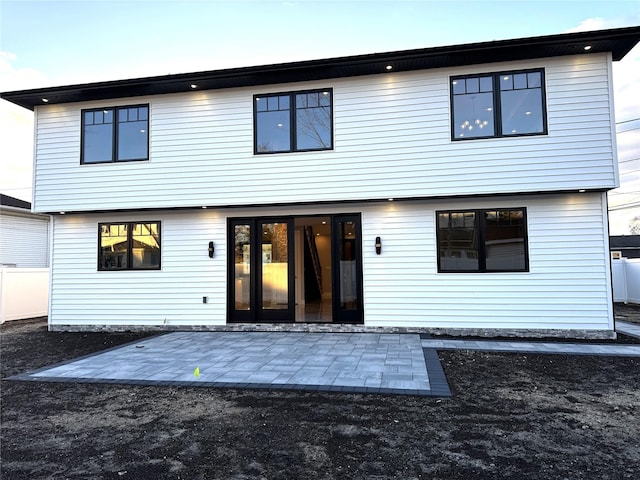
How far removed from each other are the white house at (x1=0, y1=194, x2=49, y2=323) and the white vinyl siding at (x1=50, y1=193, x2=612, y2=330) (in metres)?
2.96

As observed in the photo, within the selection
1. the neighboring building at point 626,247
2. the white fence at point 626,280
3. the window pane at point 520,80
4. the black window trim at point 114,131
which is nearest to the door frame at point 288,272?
the black window trim at point 114,131

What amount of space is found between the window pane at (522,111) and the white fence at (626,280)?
24.9 feet

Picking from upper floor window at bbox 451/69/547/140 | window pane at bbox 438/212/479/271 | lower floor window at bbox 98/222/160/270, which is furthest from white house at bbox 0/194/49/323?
upper floor window at bbox 451/69/547/140

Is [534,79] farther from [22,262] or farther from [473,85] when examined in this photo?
[22,262]

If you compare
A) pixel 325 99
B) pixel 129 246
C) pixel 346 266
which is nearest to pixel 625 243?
pixel 346 266

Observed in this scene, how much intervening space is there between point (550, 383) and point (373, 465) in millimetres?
3084

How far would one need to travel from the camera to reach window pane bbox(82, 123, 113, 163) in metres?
8.81

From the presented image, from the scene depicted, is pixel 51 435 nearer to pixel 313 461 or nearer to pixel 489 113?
pixel 313 461

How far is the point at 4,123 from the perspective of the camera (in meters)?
12.9

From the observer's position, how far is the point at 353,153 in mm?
7797

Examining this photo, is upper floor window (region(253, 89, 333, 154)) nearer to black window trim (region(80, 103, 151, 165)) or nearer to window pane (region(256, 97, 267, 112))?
window pane (region(256, 97, 267, 112))

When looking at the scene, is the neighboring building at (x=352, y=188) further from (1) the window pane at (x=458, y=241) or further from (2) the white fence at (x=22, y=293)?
(2) the white fence at (x=22, y=293)

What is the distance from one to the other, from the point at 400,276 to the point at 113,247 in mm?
6693

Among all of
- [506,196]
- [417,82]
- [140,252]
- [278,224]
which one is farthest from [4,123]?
[506,196]
